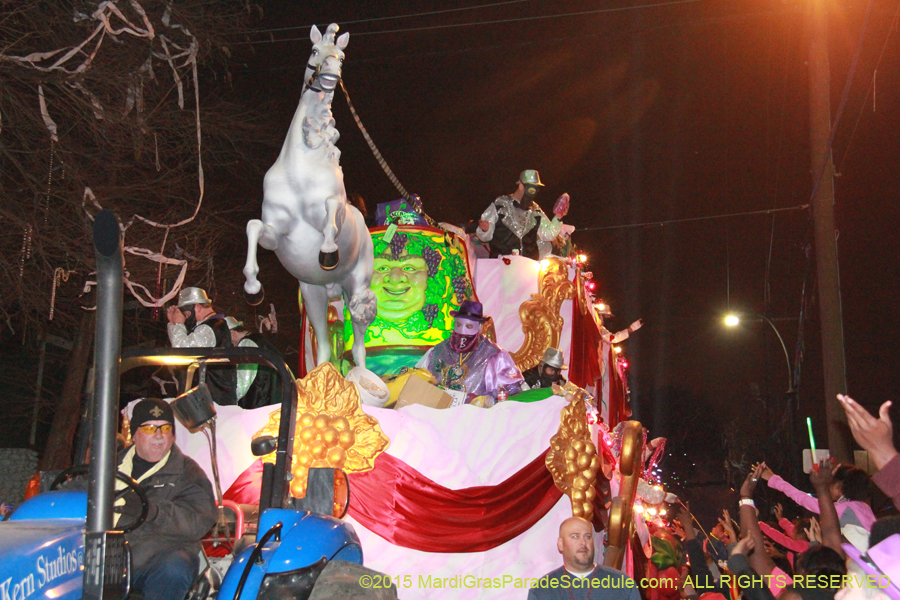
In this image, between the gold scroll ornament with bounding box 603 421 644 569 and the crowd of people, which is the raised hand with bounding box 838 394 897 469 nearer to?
the crowd of people

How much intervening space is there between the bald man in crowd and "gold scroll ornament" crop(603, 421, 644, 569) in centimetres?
267

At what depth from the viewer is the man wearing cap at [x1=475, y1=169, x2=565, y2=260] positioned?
33.7ft

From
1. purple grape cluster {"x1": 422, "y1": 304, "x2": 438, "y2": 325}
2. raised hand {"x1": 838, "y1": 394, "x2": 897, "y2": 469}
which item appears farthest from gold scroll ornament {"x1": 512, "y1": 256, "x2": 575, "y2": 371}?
raised hand {"x1": 838, "y1": 394, "x2": 897, "y2": 469}

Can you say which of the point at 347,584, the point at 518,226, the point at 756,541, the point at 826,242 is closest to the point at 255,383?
the point at 518,226

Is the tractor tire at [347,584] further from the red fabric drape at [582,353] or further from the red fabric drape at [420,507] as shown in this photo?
the red fabric drape at [582,353]

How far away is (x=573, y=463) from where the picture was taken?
6770 mm

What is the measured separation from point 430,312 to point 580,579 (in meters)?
4.86

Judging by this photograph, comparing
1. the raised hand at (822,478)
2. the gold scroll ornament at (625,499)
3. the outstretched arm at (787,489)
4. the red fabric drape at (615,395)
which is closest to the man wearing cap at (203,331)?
the gold scroll ornament at (625,499)

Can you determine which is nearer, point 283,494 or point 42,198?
point 283,494

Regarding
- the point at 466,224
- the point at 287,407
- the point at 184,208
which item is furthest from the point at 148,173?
the point at 287,407

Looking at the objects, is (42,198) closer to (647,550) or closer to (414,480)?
(414,480)

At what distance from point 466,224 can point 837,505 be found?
668cm

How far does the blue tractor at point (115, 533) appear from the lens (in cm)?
275

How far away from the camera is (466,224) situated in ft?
35.6
